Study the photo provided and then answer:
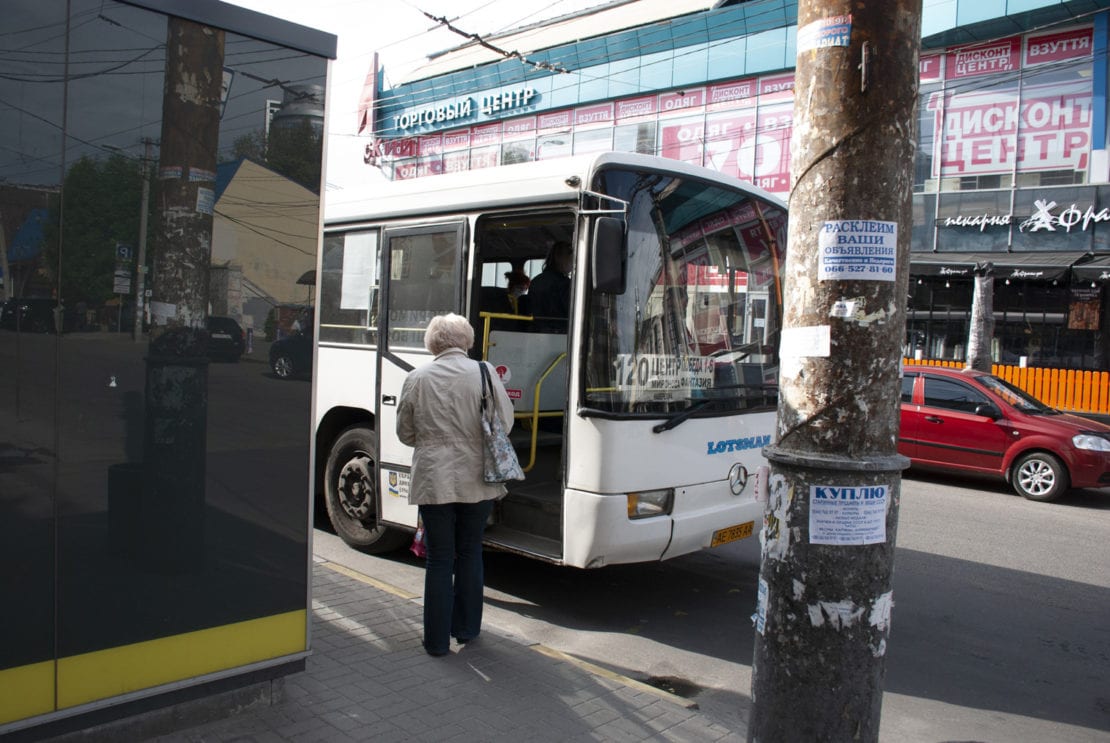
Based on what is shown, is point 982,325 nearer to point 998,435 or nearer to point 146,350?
point 998,435

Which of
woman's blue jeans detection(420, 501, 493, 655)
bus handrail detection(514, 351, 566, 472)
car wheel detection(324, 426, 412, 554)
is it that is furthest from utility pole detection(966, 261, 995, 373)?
woman's blue jeans detection(420, 501, 493, 655)

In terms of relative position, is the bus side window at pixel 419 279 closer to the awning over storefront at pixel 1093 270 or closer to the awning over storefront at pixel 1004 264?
the awning over storefront at pixel 1004 264

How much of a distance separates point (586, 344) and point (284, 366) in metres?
2.07

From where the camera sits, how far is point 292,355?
388 centimetres

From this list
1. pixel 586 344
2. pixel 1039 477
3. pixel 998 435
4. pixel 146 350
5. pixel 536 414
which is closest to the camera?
pixel 146 350

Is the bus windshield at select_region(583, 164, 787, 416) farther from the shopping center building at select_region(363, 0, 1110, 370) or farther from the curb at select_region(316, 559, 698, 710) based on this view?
the shopping center building at select_region(363, 0, 1110, 370)

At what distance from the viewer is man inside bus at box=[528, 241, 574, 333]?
6.93 m

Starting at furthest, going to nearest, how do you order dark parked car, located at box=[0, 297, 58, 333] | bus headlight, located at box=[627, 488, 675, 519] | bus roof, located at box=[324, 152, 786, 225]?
bus roof, located at box=[324, 152, 786, 225], bus headlight, located at box=[627, 488, 675, 519], dark parked car, located at box=[0, 297, 58, 333]

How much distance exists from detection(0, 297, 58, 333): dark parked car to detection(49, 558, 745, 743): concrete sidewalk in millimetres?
1542

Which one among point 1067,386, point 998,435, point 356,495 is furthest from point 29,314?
point 1067,386

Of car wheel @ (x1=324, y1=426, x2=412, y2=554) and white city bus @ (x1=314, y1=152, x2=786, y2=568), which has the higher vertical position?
white city bus @ (x1=314, y1=152, x2=786, y2=568)

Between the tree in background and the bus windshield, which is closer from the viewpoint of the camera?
the tree in background

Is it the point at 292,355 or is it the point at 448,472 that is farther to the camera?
the point at 448,472

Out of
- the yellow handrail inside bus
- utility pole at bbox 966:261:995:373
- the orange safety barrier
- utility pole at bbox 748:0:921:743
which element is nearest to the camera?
utility pole at bbox 748:0:921:743
